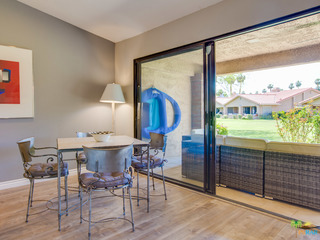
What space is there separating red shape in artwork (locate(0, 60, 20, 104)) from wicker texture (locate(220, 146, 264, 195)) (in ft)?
10.6

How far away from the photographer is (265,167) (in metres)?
2.87

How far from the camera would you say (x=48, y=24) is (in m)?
3.71

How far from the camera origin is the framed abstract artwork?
10.8 ft

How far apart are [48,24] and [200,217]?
3762 mm

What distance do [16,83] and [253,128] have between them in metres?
4.05

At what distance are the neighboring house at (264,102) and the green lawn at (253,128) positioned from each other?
16 cm

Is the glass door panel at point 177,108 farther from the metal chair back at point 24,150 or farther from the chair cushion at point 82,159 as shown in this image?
the metal chair back at point 24,150

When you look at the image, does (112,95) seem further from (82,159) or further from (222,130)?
(222,130)

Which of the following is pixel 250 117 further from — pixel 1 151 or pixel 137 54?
pixel 1 151

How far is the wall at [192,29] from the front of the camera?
2.42 m

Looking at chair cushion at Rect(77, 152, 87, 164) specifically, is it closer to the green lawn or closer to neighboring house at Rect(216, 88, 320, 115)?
neighboring house at Rect(216, 88, 320, 115)

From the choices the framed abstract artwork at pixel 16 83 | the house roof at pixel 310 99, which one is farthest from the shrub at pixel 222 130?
the framed abstract artwork at pixel 16 83

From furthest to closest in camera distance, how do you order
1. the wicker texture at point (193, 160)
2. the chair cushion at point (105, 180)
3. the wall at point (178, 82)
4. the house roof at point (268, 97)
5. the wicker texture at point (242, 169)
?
the house roof at point (268, 97) → the wall at point (178, 82) → the wicker texture at point (193, 160) → the wicker texture at point (242, 169) → the chair cushion at point (105, 180)

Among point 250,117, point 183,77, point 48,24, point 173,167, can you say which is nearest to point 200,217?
point 173,167
